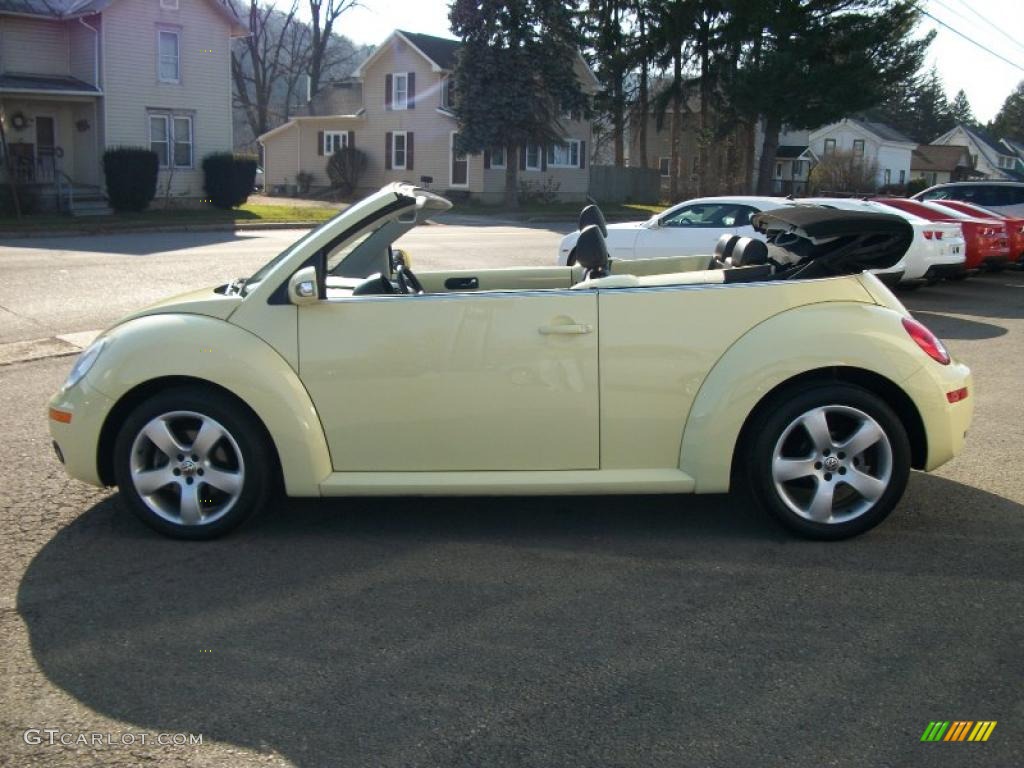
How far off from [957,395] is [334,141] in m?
48.1

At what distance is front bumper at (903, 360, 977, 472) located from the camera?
5.07 meters

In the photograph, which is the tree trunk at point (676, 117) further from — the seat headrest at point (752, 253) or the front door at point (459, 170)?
the seat headrest at point (752, 253)

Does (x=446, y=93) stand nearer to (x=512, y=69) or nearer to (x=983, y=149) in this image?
(x=512, y=69)

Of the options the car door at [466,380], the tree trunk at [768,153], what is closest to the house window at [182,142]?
the tree trunk at [768,153]

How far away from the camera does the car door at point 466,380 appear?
498cm

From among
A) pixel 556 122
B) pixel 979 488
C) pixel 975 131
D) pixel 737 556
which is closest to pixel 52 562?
pixel 737 556

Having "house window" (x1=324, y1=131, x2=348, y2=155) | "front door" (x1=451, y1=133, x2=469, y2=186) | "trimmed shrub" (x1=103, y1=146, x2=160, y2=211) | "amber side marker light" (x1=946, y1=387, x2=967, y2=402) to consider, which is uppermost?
"house window" (x1=324, y1=131, x2=348, y2=155)

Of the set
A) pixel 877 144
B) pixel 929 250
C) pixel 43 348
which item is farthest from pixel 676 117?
pixel 43 348

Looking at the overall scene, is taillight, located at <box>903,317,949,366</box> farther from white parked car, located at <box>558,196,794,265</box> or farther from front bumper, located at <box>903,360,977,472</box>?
white parked car, located at <box>558,196,794,265</box>

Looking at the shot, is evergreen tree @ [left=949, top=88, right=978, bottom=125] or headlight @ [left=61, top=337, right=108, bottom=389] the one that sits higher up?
evergreen tree @ [left=949, top=88, right=978, bottom=125]

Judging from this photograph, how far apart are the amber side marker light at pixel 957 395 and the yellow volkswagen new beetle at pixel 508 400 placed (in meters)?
0.02

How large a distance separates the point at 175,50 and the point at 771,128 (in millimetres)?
23345

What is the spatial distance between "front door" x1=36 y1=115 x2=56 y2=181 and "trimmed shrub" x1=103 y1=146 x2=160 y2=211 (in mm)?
2470

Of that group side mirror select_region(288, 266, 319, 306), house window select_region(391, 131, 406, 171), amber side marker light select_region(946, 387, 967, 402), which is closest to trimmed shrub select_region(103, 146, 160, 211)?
house window select_region(391, 131, 406, 171)
